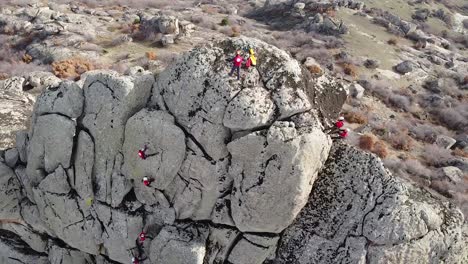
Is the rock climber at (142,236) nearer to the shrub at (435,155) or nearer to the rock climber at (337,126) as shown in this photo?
the rock climber at (337,126)

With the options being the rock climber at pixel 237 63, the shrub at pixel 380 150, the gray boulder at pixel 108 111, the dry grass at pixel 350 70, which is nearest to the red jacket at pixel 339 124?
the rock climber at pixel 237 63

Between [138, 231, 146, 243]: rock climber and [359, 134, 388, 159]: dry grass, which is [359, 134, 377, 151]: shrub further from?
[138, 231, 146, 243]: rock climber

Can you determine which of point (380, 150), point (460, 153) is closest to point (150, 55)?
point (380, 150)

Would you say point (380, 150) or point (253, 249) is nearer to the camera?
point (253, 249)

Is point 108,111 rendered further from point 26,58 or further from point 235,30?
point 235,30

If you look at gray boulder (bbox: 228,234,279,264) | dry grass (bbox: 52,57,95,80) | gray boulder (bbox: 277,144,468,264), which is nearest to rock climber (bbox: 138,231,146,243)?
gray boulder (bbox: 228,234,279,264)

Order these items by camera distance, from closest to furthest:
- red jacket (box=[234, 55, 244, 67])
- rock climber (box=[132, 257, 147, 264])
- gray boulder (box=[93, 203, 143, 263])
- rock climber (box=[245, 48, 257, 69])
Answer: red jacket (box=[234, 55, 244, 67])
rock climber (box=[245, 48, 257, 69])
gray boulder (box=[93, 203, 143, 263])
rock climber (box=[132, 257, 147, 264])
